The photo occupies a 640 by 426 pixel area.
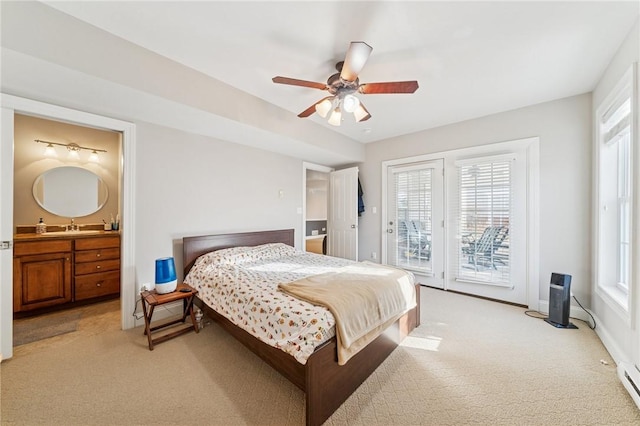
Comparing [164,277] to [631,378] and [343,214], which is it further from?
[631,378]

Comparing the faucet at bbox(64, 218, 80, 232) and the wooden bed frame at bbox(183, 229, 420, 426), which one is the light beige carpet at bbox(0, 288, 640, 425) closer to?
the wooden bed frame at bbox(183, 229, 420, 426)

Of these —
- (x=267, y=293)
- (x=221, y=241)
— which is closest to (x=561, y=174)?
(x=267, y=293)

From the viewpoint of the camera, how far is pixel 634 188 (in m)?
1.72

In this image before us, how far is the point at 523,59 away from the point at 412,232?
259 cm

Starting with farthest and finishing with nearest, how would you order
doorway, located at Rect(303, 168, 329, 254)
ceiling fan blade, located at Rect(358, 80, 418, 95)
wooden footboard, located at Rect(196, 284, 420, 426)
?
doorway, located at Rect(303, 168, 329, 254), ceiling fan blade, located at Rect(358, 80, 418, 95), wooden footboard, located at Rect(196, 284, 420, 426)

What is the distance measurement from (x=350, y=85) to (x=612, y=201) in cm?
277

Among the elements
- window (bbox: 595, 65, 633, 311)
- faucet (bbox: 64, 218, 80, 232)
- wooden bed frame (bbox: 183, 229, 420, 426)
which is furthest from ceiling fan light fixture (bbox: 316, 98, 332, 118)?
faucet (bbox: 64, 218, 80, 232)

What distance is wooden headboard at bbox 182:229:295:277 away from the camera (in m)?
2.90

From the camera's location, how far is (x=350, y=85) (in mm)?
2096

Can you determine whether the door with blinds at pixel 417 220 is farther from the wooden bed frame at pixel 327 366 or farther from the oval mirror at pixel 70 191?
the oval mirror at pixel 70 191

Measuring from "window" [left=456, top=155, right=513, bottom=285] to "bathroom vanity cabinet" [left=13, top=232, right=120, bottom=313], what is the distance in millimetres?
4947

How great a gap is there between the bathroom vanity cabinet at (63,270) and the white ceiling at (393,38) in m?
2.64

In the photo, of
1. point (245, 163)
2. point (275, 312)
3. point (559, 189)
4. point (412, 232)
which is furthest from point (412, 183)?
point (275, 312)

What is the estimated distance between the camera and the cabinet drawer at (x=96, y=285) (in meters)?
3.13
